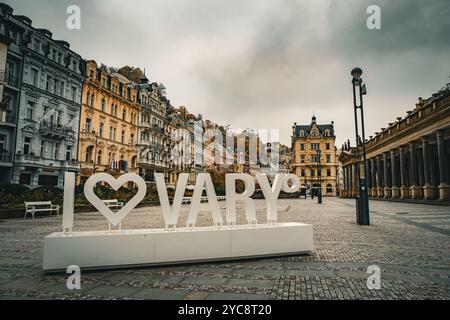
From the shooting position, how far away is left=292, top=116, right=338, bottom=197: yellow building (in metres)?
91.6

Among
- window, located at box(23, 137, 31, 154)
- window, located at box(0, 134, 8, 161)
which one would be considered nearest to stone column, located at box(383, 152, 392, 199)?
window, located at box(23, 137, 31, 154)

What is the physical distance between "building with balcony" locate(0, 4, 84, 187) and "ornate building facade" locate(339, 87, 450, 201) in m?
41.5

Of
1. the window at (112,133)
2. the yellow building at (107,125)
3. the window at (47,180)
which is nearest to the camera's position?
the window at (47,180)

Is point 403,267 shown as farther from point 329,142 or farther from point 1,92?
point 329,142

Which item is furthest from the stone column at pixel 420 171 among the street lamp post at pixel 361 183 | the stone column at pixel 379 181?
the street lamp post at pixel 361 183

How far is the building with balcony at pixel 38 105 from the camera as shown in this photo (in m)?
30.5

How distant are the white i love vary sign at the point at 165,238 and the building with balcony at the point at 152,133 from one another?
43370 millimetres

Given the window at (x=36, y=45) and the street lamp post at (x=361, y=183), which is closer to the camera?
the street lamp post at (x=361, y=183)

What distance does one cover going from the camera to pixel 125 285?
5.05m

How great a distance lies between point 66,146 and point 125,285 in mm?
37637

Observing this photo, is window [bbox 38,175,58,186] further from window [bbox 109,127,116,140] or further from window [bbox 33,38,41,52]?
window [bbox 33,38,41,52]

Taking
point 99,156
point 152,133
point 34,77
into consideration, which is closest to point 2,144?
point 34,77

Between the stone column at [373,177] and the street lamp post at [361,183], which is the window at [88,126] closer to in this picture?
the street lamp post at [361,183]

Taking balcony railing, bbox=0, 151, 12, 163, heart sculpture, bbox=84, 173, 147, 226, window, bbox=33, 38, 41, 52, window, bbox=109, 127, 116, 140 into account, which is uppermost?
window, bbox=33, 38, 41, 52
